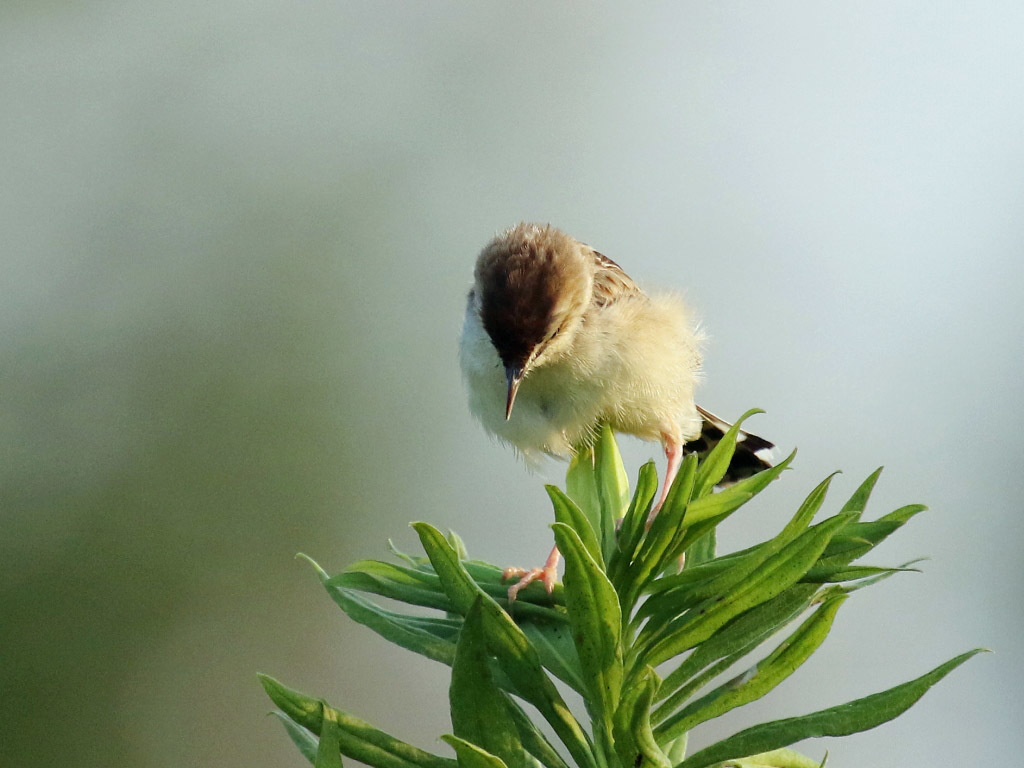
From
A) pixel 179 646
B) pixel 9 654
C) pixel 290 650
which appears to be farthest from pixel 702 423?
pixel 9 654

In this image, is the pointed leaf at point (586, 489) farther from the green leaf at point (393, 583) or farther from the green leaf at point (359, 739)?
the green leaf at point (359, 739)

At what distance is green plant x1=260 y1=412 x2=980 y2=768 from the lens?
122 cm

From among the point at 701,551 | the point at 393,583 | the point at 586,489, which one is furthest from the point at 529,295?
the point at 393,583

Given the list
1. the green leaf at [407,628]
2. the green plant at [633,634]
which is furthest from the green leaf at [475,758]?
the green leaf at [407,628]

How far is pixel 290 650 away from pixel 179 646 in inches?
33.2

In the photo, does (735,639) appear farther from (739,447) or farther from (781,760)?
(739,447)

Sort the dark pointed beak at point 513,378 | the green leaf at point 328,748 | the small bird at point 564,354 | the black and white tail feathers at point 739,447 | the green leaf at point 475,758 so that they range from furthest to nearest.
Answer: the black and white tail feathers at point 739,447 → the small bird at point 564,354 → the dark pointed beak at point 513,378 → the green leaf at point 328,748 → the green leaf at point 475,758

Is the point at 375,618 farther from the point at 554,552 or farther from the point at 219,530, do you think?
the point at 219,530

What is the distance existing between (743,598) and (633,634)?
0.72 ft

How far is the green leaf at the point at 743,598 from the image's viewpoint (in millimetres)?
1251

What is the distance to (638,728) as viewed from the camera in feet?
3.97

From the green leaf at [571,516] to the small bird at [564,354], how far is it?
148 cm

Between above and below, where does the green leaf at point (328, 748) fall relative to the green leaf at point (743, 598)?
below

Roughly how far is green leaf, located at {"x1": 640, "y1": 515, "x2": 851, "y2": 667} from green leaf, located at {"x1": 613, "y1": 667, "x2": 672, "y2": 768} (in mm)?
105
